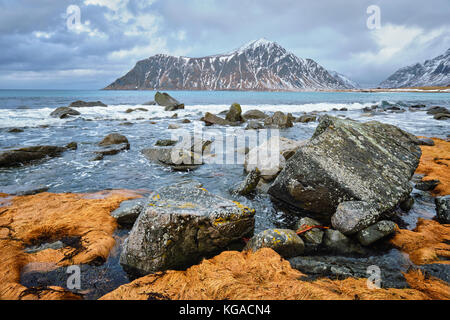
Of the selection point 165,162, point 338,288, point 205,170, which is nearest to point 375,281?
point 338,288

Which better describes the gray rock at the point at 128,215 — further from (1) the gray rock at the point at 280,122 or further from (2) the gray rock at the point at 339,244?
(1) the gray rock at the point at 280,122

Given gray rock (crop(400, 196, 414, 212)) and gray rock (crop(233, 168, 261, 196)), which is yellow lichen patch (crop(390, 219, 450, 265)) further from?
gray rock (crop(233, 168, 261, 196))

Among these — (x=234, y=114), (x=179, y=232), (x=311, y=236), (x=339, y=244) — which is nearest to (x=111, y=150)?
(x=179, y=232)

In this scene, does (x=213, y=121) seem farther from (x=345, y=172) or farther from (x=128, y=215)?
(x=345, y=172)

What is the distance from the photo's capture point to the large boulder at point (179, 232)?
3.99 m

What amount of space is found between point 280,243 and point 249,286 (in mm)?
1316

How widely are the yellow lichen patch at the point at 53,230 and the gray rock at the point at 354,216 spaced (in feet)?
16.9

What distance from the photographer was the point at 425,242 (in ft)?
15.1

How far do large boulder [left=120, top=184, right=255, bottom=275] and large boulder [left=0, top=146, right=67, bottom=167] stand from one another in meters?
10.1

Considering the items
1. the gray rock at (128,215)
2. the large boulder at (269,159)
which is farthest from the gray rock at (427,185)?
the gray rock at (128,215)

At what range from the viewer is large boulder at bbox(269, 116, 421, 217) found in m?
5.55

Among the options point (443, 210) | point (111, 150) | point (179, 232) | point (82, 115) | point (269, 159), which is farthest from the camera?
point (82, 115)

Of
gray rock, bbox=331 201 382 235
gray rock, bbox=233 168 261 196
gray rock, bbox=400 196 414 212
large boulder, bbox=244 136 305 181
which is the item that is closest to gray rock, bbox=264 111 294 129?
large boulder, bbox=244 136 305 181
